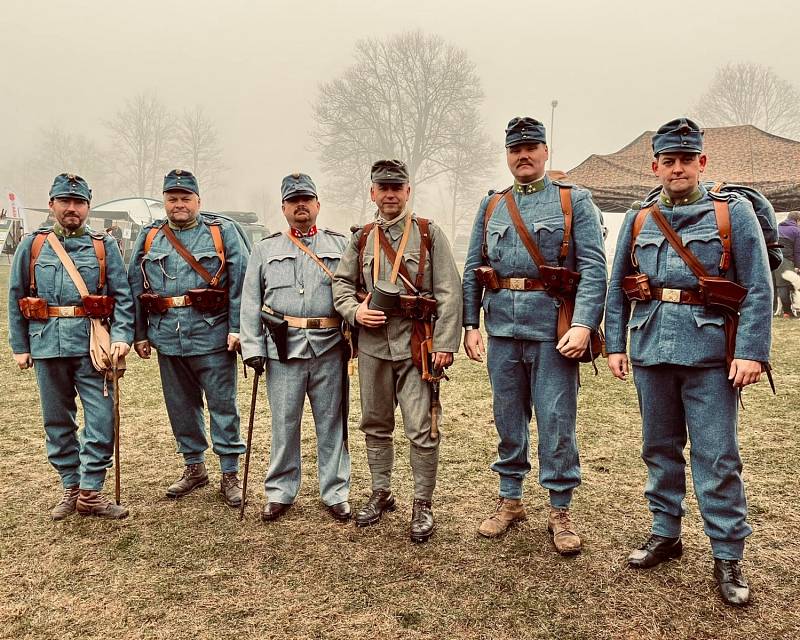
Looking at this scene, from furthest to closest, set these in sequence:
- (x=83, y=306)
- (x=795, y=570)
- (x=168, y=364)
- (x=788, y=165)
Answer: (x=788, y=165), (x=168, y=364), (x=83, y=306), (x=795, y=570)

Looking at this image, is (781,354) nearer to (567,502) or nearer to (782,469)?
(782,469)

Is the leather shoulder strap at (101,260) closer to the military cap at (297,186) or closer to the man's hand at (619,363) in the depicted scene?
the military cap at (297,186)

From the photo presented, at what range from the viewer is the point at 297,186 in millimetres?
3957

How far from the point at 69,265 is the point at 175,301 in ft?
2.14

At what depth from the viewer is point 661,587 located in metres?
3.08

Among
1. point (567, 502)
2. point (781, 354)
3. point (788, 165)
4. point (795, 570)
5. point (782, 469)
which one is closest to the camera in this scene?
point (795, 570)

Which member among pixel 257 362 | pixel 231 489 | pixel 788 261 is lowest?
pixel 231 489

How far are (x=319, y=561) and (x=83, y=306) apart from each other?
213cm

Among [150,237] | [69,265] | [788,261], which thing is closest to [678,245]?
[150,237]

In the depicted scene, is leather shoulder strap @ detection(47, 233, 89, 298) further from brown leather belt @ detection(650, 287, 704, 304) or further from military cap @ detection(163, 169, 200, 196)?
brown leather belt @ detection(650, 287, 704, 304)

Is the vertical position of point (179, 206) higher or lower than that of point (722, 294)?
higher

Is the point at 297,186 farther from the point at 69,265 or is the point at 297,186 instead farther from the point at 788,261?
the point at 788,261

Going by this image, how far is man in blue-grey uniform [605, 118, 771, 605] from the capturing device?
115 inches

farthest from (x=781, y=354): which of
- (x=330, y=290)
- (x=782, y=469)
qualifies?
(x=330, y=290)
